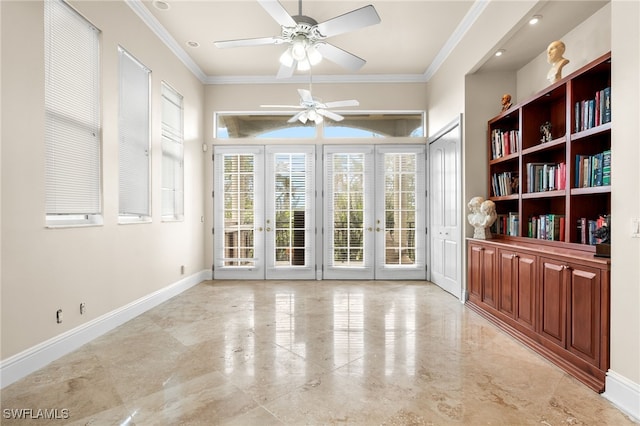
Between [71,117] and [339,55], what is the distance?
2.51 meters

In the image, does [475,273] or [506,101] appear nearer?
[506,101]

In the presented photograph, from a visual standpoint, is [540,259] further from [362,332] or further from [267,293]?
[267,293]

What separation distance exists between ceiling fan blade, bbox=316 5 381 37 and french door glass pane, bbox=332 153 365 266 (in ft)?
10.4

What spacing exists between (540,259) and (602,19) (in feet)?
7.38

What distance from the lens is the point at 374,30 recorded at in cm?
430

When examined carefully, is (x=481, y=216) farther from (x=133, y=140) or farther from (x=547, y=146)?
(x=133, y=140)

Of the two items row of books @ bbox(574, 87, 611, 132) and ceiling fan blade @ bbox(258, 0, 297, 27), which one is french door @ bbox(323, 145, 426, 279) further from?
ceiling fan blade @ bbox(258, 0, 297, 27)

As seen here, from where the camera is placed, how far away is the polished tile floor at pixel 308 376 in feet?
6.39

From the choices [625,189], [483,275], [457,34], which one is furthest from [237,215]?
[625,189]

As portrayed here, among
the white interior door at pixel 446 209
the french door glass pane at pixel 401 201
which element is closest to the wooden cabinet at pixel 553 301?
the white interior door at pixel 446 209

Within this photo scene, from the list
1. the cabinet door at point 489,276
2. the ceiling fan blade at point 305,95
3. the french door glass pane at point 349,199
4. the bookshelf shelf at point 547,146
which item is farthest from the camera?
the french door glass pane at point 349,199

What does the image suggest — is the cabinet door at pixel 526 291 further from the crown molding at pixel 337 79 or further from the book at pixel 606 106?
the crown molding at pixel 337 79

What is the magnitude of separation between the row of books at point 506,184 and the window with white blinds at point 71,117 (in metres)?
4.44

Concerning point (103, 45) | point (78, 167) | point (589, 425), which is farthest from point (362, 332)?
point (103, 45)
